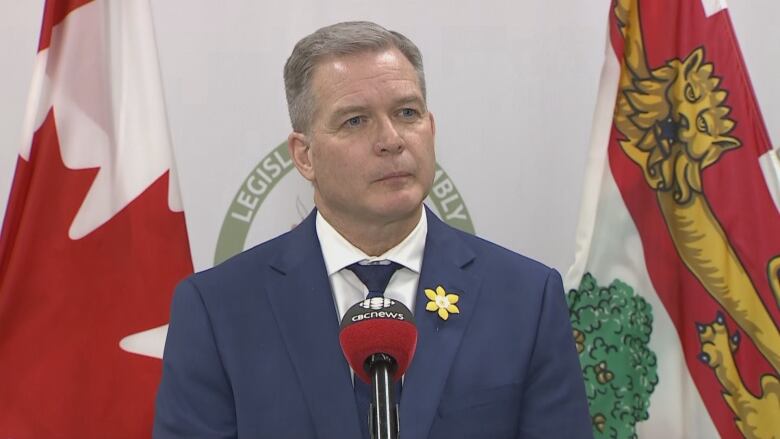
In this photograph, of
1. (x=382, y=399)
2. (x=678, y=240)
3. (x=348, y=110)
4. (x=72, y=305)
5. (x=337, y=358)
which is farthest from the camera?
(x=678, y=240)

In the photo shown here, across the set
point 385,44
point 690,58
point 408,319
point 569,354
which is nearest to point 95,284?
point 385,44

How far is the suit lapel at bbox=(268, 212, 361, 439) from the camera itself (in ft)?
7.03

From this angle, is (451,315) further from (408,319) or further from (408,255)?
(408,319)

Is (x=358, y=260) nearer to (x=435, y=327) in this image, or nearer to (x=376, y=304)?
(x=435, y=327)

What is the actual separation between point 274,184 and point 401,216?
44.5 inches

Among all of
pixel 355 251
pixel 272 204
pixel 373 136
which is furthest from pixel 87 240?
pixel 373 136

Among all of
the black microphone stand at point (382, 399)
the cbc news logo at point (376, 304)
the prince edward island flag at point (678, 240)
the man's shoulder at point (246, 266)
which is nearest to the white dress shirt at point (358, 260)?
the man's shoulder at point (246, 266)

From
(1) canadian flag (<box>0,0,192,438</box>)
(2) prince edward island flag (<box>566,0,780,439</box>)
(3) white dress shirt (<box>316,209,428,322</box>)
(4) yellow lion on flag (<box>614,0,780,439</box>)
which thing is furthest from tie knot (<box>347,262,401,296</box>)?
(4) yellow lion on flag (<box>614,0,780,439</box>)

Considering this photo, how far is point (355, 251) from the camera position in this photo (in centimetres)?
239

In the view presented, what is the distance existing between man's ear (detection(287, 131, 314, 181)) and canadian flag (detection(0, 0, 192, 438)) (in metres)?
0.70

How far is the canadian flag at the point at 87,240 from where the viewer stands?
2920 millimetres

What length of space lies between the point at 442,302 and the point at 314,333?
0.99 feet

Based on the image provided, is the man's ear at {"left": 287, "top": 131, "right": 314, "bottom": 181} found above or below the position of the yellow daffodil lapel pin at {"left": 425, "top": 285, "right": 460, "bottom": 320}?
above

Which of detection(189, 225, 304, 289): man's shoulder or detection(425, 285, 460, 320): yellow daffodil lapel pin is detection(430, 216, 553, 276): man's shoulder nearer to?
detection(425, 285, 460, 320): yellow daffodil lapel pin
